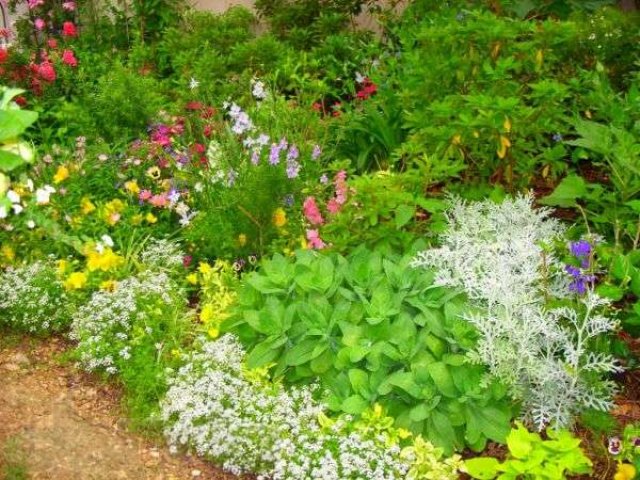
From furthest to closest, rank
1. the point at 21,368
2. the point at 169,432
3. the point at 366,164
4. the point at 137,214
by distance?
1. the point at 366,164
2. the point at 137,214
3. the point at 21,368
4. the point at 169,432

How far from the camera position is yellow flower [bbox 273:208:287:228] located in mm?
4375

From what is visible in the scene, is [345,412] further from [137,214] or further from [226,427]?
[137,214]

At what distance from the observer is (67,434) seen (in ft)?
11.9

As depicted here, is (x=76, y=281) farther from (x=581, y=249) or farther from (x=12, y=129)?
(x=581, y=249)

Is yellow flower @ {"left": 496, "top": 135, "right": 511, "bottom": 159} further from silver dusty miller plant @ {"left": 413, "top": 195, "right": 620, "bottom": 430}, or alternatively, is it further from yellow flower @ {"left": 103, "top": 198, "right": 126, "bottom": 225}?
yellow flower @ {"left": 103, "top": 198, "right": 126, "bottom": 225}

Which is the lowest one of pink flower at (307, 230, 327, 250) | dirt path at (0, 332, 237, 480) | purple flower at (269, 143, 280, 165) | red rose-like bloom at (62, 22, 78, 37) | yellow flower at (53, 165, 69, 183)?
dirt path at (0, 332, 237, 480)

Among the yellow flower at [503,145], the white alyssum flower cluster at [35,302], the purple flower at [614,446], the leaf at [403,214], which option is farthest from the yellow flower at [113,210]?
the purple flower at [614,446]

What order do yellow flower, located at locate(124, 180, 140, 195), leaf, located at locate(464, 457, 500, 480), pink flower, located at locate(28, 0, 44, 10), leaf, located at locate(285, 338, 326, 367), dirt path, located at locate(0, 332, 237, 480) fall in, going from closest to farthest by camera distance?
leaf, located at locate(464, 457, 500, 480) → dirt path, located at locate(0, 332, 237, 480) → leaf, located at locate(285, 338, 326, 367) → yellow flower, located at locate(124, 180, 140, 195) → pink flower, located at locate(28, 0, 44, 10)

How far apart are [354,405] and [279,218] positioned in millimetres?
1323

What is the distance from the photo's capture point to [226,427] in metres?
3.43

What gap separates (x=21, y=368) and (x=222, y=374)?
3.62 ft

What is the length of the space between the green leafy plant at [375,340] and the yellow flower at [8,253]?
58.7 inches

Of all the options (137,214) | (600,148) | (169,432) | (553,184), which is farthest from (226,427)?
(553,184)

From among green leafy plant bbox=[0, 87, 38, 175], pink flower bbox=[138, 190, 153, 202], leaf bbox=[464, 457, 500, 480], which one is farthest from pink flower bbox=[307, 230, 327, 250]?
A: green leafy plant bbox=[0, 87, 38, 175]
